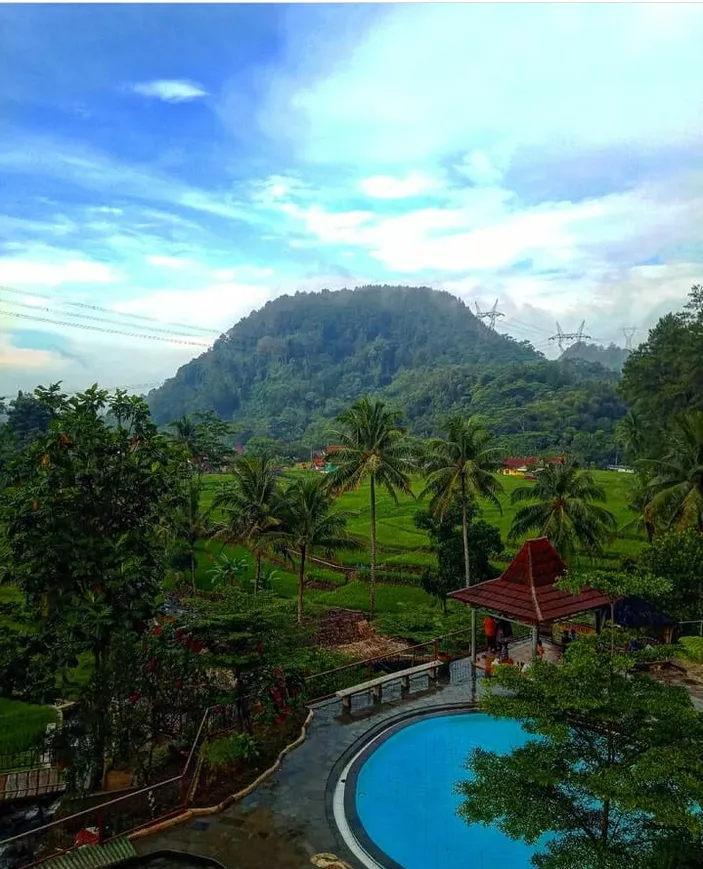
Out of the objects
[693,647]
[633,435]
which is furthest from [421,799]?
[633,435]

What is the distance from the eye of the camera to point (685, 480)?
23594 mm

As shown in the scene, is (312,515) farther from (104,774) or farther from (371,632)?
(104,774)

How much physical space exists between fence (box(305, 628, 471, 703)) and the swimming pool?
7.77 feet

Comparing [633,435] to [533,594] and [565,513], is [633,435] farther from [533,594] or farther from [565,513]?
[533,594]

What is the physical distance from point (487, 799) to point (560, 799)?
3.22 ft

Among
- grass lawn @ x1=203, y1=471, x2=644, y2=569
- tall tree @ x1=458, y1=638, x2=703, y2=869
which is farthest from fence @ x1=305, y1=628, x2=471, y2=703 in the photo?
grass lawn @ x1=203, y1=471, x2=644, y2=569

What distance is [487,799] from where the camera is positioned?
24.5 feet

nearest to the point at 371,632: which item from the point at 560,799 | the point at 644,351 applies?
the point at 560,799

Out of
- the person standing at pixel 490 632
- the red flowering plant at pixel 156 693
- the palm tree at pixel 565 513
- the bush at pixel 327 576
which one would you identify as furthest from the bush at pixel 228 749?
the bush at pixel 327 576

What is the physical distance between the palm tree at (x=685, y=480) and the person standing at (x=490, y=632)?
9.45 metres

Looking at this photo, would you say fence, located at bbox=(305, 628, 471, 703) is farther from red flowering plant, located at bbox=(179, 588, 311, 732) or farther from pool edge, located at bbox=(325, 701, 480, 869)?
red flowering plant, located at bbox=(179, 588, 311, 732)

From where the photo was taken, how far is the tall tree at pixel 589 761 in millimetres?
6812

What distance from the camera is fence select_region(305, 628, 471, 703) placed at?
1631cm

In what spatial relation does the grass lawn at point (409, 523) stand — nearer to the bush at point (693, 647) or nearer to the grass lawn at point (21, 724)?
the grass lawn at point (21, 724)
